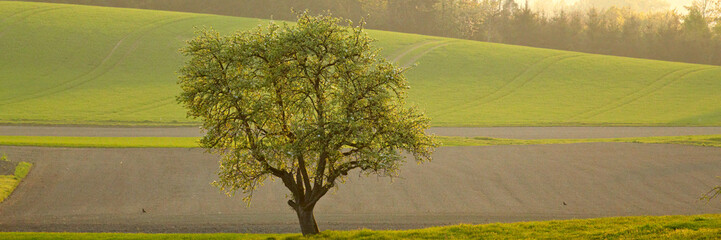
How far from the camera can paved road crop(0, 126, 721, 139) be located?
49094 millimetres

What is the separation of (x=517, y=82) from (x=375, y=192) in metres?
57.2

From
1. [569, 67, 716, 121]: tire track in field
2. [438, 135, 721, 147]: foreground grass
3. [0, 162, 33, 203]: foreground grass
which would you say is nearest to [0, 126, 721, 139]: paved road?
[438, 135, 721, 147]: foreground grass

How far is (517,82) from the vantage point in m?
82.6

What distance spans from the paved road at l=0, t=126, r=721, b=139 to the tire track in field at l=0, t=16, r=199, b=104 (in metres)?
17.6

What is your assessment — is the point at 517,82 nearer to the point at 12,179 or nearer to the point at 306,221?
the point at 12,179

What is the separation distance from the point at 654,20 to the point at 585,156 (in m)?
117

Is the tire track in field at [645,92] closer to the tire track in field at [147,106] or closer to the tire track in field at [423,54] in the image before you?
the tire track in field at [423,54]

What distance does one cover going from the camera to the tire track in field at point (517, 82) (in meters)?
72.1

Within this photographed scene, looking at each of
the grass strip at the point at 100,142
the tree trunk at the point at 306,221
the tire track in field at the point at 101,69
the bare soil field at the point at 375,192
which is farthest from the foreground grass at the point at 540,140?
the tire track in field at the point at 101,69

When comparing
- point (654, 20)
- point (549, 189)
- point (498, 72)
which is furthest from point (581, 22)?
point (549, 189)

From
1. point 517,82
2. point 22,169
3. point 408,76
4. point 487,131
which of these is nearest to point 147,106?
point 22,169

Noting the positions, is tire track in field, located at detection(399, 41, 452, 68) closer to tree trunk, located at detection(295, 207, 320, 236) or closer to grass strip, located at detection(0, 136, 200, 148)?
grass strip, located at detection(0, 136, 200, 148)

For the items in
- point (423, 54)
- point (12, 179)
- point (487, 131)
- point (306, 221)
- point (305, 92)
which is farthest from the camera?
point (423, 54)

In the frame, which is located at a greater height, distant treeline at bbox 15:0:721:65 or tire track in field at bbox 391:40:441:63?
distant treeline at bbox 15:0:721:65
